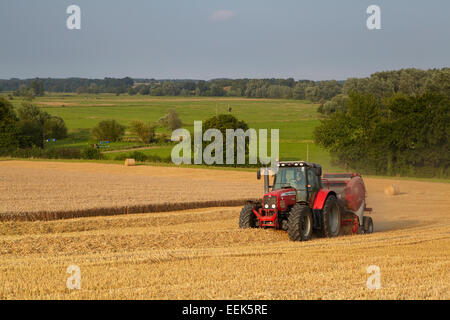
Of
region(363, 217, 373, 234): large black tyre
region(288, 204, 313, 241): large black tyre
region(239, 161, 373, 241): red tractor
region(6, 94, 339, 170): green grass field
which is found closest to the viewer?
region(288, 204, 313, 241): large black tyre

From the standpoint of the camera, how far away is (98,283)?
31.0 feet

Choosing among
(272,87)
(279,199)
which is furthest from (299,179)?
(272,87)

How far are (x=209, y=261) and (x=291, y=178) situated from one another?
452 centimetres

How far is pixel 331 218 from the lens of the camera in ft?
52.8

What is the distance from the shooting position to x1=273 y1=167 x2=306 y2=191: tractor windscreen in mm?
15383

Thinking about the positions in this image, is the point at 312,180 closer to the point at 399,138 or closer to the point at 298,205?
the point at 298,205

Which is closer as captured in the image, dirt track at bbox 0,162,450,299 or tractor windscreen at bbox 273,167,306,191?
dirt track at bbox 0,162,450,299

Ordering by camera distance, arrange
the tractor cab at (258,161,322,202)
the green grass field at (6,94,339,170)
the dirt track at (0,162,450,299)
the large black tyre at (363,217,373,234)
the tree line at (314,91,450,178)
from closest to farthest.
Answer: the dirt track at (0,162,450,299) < the tractor cab at (258,161,322,202) < the large black tyre at (363,217,373,234) < the tree line at (314,91,450,178) < the green grass field at (6,94,339,170)

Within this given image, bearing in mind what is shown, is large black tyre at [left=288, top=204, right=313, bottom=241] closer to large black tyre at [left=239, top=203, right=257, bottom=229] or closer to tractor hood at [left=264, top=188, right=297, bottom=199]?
tractor hood at [left=264, top=188, right=297, bottom=199]

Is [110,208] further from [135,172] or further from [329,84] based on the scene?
[329,84]

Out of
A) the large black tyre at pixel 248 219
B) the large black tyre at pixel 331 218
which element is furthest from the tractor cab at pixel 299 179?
the large black tyre at pixel 248 219

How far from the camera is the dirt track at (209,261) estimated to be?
29.2 feet

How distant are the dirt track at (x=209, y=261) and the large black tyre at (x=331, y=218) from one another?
1.45ft

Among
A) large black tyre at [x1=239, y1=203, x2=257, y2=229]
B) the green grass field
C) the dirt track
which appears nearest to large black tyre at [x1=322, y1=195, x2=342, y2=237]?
the dirt track
